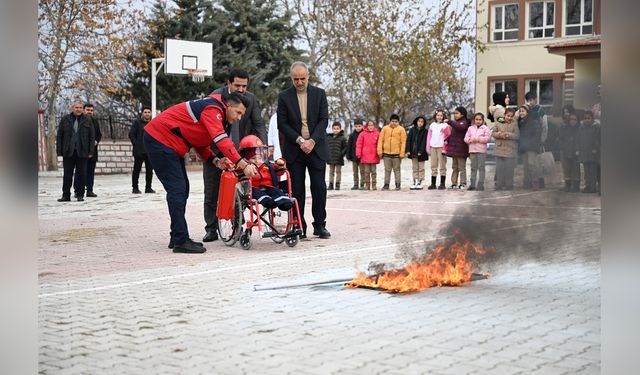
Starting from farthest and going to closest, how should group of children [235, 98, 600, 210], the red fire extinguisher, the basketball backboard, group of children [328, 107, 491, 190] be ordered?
the basketball backboard < group of children [328, 107, 491, 190] < the red fire extinguisher < group of children [235, 98, 600, 210]

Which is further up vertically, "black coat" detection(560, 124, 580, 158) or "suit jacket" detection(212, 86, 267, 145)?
"suit jacket" detection(212, 86, 267, 145)

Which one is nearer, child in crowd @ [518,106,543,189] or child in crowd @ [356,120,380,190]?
child in crowd @ [518,106,543,189]

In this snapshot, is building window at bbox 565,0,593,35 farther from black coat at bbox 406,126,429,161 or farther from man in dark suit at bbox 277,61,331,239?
black coat at bbox 406,126,429,161

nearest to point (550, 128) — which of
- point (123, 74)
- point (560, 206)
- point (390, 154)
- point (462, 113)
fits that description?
point (560, 206)

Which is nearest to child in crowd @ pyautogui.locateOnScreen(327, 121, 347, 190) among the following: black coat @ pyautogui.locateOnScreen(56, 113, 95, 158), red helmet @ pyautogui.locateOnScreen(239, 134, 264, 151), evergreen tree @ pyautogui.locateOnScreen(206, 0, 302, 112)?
black coat @ pyautogui.locateOnScreen(56, 113, 95, 158)

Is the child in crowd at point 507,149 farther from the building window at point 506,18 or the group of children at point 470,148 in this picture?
the building window at point 506,18

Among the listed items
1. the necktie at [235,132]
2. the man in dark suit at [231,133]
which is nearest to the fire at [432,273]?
the man in dark suit at [231,133]

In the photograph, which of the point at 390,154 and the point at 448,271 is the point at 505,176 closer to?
the point at 448,271

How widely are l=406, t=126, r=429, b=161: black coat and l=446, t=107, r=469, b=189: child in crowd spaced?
1463 mm

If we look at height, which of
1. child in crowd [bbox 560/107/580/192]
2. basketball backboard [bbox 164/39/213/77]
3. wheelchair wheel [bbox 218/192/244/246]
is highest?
basketball backboard [bbox 164/39/213/77]

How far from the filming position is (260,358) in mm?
5066

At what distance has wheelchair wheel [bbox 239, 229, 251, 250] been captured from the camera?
1018cm

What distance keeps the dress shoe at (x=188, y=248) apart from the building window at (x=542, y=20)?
4.48 m

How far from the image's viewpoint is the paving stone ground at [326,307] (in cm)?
502
